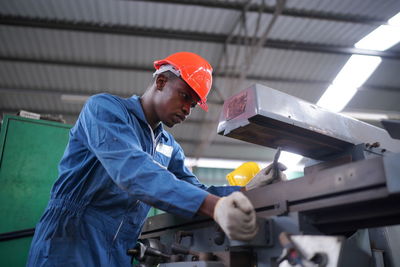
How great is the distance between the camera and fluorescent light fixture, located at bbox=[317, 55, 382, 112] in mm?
5324

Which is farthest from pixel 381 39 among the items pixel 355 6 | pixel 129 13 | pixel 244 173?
pixel 244 173

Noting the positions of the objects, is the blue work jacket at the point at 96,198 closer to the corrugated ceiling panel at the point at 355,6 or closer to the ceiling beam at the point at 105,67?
the corrugated ceiling panel at the point at 355,6

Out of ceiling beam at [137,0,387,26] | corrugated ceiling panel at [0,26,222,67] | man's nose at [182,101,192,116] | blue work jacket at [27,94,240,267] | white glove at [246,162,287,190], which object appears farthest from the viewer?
corrugated ceiling panel at [0,26,222,67]

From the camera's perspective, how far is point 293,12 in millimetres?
4410

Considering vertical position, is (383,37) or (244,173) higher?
(383,37)

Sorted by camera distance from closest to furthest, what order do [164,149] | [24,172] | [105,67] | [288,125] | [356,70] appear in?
[288,125], [164,149], [24,172], [105,67], [356,70]

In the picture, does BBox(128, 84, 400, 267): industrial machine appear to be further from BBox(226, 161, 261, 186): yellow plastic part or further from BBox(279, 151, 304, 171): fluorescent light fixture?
BBox(279, 151, 304, 171): fluorescent light fixture

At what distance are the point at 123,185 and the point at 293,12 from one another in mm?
3961

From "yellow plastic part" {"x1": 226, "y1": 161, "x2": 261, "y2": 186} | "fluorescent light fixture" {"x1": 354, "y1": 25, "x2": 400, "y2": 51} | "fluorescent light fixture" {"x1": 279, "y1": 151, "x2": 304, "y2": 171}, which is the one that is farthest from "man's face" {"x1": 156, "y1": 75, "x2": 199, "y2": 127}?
"fluorescent light fixture" {"x1": 279, "y1": 151, "x2": 304, "y2": 171}

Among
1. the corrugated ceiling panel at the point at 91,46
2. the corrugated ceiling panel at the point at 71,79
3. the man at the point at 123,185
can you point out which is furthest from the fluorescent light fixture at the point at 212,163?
the man at the point at 123,185

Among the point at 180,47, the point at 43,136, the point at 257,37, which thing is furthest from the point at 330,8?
the point at 43,136

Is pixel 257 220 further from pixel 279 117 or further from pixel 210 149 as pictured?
pixel 210 149

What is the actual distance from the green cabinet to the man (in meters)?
0.66

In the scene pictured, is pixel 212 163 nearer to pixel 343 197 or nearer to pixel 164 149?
pixel 164 149
